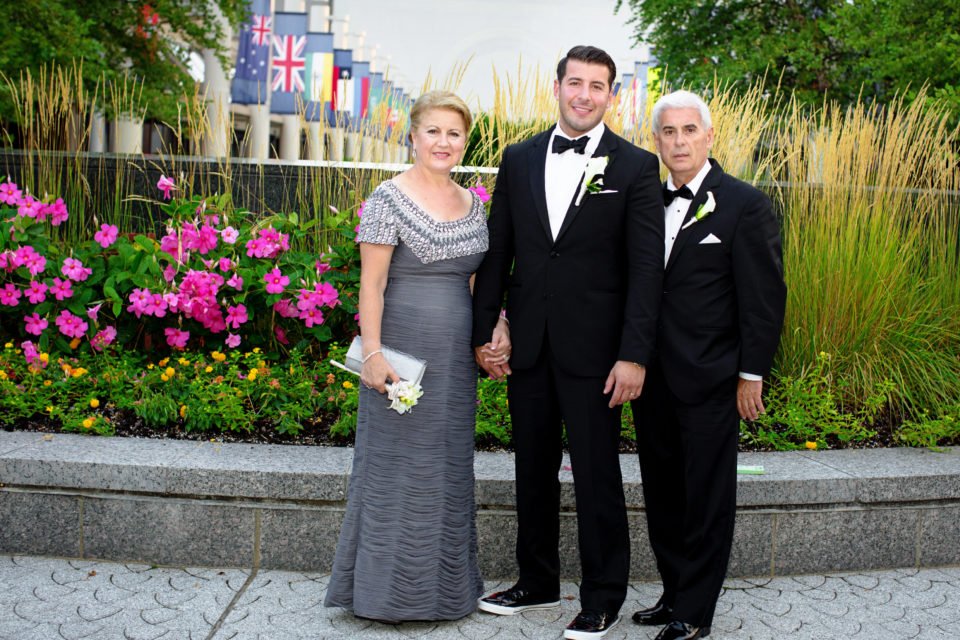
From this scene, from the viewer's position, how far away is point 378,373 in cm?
268

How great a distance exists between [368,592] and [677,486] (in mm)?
1036

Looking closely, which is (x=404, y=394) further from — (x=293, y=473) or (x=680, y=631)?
(x=680, y=631)

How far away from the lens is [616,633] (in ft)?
9.18

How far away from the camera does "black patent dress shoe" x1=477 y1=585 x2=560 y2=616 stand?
2895mm

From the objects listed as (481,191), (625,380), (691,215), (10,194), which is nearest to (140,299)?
(10,194)

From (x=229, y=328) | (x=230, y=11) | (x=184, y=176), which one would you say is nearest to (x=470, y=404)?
(x=229, y=328)

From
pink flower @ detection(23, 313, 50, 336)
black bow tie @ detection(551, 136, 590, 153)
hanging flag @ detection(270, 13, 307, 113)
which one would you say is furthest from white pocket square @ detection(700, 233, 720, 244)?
hanging flag @ detection(270, 13, 307, 113)

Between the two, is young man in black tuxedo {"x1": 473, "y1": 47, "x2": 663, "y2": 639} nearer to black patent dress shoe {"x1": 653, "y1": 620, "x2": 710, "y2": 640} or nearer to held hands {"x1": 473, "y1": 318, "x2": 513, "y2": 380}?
held hands {"x1": 473, "y1": 318, "x2": 513, "y2": 380}

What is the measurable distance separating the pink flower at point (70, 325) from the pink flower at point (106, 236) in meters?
0.38

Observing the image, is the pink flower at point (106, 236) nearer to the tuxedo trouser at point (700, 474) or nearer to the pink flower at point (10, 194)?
the pink flower at point (10, 194)

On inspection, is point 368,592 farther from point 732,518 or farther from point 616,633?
point 732,518

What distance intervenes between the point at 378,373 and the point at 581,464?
0.68 m

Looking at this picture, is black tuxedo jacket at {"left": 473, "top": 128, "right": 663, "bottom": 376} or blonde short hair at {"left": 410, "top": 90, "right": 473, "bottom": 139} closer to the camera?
black tuxedo jacket at {"left": 473, "top": 128, "right": 663, "bottom": 376}

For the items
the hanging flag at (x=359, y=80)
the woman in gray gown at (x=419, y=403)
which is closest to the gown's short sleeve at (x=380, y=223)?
the woman in gray gown at (x=419, y=403)
